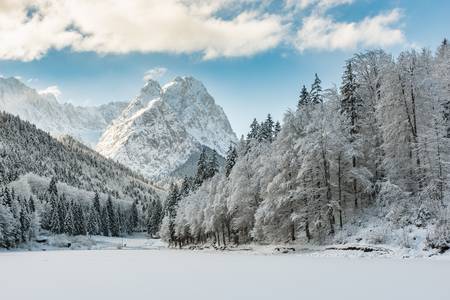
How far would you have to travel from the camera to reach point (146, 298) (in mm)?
15141

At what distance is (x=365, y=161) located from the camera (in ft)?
162

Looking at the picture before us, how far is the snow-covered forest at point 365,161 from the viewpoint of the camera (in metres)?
39.3

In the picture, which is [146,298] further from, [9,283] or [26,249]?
[26,249]

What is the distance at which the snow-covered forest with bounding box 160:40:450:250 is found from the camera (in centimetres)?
3931

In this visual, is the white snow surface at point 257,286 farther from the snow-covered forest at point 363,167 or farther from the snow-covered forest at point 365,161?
the snow-covered forest at point 365,161

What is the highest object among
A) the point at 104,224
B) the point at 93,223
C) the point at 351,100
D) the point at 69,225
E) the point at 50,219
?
the point at 351,100

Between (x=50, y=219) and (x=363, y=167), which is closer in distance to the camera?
(x=363, y=167)

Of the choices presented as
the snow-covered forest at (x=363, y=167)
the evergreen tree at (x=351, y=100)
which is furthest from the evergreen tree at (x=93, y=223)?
the evergreen tree at (x=351, y=100)

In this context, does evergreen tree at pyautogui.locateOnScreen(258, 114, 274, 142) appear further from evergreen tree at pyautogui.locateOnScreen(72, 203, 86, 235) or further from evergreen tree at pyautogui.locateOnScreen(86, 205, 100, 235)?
evergreen tree at pyautogui.locateOnScreen(86, 205, 100, 235)

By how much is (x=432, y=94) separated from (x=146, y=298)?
38.3m

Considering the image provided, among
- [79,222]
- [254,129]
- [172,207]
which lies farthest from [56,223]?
[254,129]

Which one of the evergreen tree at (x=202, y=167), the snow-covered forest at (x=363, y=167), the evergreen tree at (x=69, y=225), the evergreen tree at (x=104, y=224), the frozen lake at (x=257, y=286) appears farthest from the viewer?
the evergreen tree at (x=104, y=224)

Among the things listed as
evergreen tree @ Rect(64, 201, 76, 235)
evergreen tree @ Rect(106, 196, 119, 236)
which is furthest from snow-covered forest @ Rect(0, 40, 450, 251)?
evergreen tree @ Rect(106, 196, 119, 236)

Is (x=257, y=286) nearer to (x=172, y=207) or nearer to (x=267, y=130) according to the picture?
(x=267, y=130)
